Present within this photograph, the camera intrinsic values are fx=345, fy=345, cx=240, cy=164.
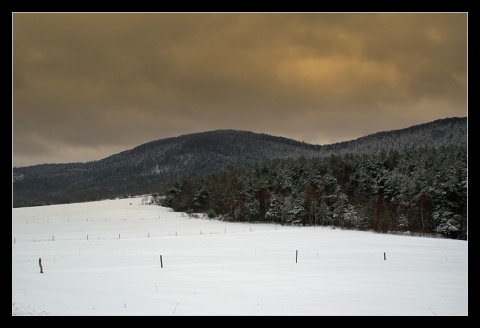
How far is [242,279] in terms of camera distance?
947 inches

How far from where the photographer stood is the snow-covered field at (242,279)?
52.4 ft

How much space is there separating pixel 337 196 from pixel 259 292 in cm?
6284

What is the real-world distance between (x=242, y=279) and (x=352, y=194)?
6922cm

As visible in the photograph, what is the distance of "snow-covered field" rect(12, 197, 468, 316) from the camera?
15977 millimetres

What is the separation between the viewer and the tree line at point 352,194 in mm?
60938

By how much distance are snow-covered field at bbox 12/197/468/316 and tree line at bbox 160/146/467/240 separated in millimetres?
18618

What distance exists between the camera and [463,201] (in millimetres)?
59188

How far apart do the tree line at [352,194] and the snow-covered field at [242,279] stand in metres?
18.6

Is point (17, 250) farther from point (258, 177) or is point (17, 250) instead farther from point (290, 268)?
point (258, 177)

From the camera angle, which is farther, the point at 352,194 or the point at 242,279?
the point at 352,194

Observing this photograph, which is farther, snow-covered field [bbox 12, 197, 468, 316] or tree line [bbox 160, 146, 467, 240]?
tree line [bbox 160, 146, 467, 240]

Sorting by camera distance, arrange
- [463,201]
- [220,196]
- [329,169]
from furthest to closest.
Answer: [220,196], [329,169], [463,201]

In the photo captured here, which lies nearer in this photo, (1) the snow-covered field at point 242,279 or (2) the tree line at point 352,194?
(1) the snow-covered field at point 242,279
